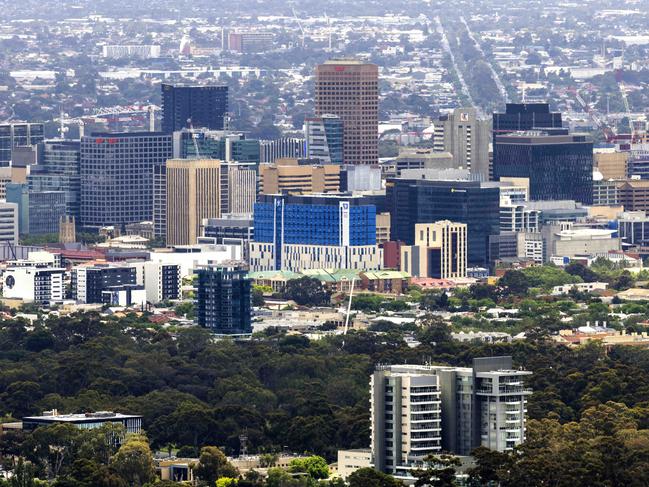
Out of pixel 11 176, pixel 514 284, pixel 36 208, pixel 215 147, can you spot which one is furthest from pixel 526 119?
pixel 514 284

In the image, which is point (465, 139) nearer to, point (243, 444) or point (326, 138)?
point (326, 138)

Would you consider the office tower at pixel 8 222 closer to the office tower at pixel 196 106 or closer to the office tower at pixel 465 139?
the office tower at pixel 465 139

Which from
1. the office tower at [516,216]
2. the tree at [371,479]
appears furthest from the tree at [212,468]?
the office tower at [516,216]

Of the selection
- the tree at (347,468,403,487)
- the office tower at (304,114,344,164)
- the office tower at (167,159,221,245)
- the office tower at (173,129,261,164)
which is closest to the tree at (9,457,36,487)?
the tree at (347,468,403,487)

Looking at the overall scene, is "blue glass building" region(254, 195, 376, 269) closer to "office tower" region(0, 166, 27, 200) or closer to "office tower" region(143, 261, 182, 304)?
"office tower" region(143, 261, 182, 304)

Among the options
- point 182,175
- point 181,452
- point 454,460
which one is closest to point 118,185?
point 182,175
